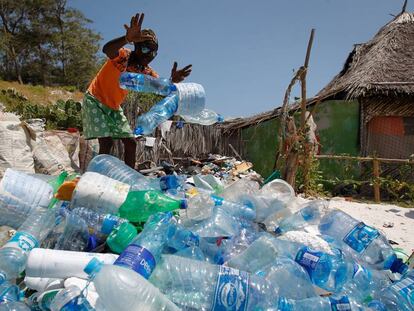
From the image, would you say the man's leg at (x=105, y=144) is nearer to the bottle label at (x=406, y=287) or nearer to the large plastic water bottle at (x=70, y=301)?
the large plastic water bottle at (x=70, y=301)

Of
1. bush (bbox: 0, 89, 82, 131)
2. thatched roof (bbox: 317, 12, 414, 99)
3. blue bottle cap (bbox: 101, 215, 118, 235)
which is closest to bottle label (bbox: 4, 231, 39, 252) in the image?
blue bottle cap (bbox: 101, 215, 118, 235)

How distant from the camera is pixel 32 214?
2309mm

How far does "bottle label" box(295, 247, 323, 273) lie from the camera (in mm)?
1928

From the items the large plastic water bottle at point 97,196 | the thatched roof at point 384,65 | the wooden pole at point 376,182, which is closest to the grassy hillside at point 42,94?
the thatched roof at point 384,65

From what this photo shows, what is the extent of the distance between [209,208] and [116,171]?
3.73ft

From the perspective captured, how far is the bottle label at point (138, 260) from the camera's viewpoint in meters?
1.56

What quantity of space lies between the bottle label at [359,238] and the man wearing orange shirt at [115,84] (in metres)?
1.86

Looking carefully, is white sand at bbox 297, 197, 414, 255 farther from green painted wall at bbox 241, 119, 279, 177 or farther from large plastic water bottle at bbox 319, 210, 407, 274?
green painted wall at bbox 241, 119, 279, 177

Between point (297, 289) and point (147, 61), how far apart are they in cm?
224

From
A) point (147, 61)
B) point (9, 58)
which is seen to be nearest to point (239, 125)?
point (147, 61)

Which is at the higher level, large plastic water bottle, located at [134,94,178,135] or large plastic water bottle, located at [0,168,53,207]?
large plastic water bottle, located at [134,94,178,135]

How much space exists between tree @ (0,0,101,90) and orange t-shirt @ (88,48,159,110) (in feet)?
83.0

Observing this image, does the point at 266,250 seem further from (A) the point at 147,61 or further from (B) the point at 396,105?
(B) the point at 396,105

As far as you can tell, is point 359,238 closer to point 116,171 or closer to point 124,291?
point 124,291
